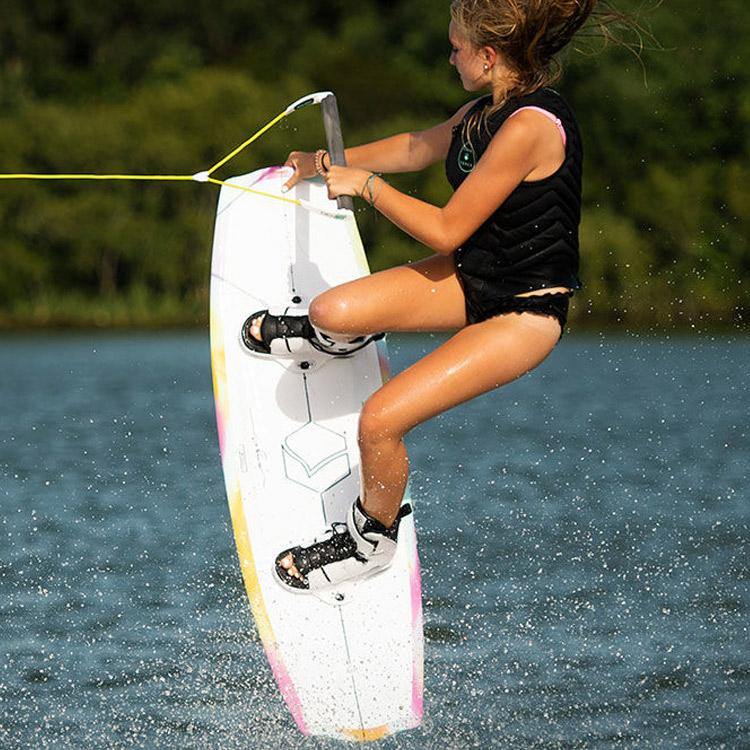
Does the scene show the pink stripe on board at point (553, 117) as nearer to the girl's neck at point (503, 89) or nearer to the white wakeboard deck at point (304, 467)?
the girl's neck at point (503, 89)

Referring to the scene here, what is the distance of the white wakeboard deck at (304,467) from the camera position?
657cm

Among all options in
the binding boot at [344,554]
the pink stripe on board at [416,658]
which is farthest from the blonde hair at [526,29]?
the pink stripe on board at [416,658]

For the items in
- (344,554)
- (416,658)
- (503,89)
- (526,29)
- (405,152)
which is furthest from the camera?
(416,658)

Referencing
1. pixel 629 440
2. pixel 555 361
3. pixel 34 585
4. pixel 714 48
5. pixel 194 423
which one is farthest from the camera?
pixel 714 48

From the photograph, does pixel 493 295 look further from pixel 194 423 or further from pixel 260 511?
pixel 194 423

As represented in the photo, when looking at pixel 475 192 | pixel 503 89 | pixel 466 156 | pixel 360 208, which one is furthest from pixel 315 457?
pixel 360 208

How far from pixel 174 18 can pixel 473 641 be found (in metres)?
60.3

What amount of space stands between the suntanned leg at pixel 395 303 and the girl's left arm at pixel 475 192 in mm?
315

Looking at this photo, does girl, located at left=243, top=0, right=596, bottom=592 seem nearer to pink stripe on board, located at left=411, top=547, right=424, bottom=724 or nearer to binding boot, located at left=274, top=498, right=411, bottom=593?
binding boot, located at left=274, top=498, right=411, bottom=593

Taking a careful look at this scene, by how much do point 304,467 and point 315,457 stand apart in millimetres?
59

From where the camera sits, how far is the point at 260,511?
22.2ft

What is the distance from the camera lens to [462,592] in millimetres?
8570

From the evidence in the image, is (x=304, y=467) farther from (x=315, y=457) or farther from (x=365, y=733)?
(x=365, y=733)

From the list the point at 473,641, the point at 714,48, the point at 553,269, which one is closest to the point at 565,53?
the point at 553,269
